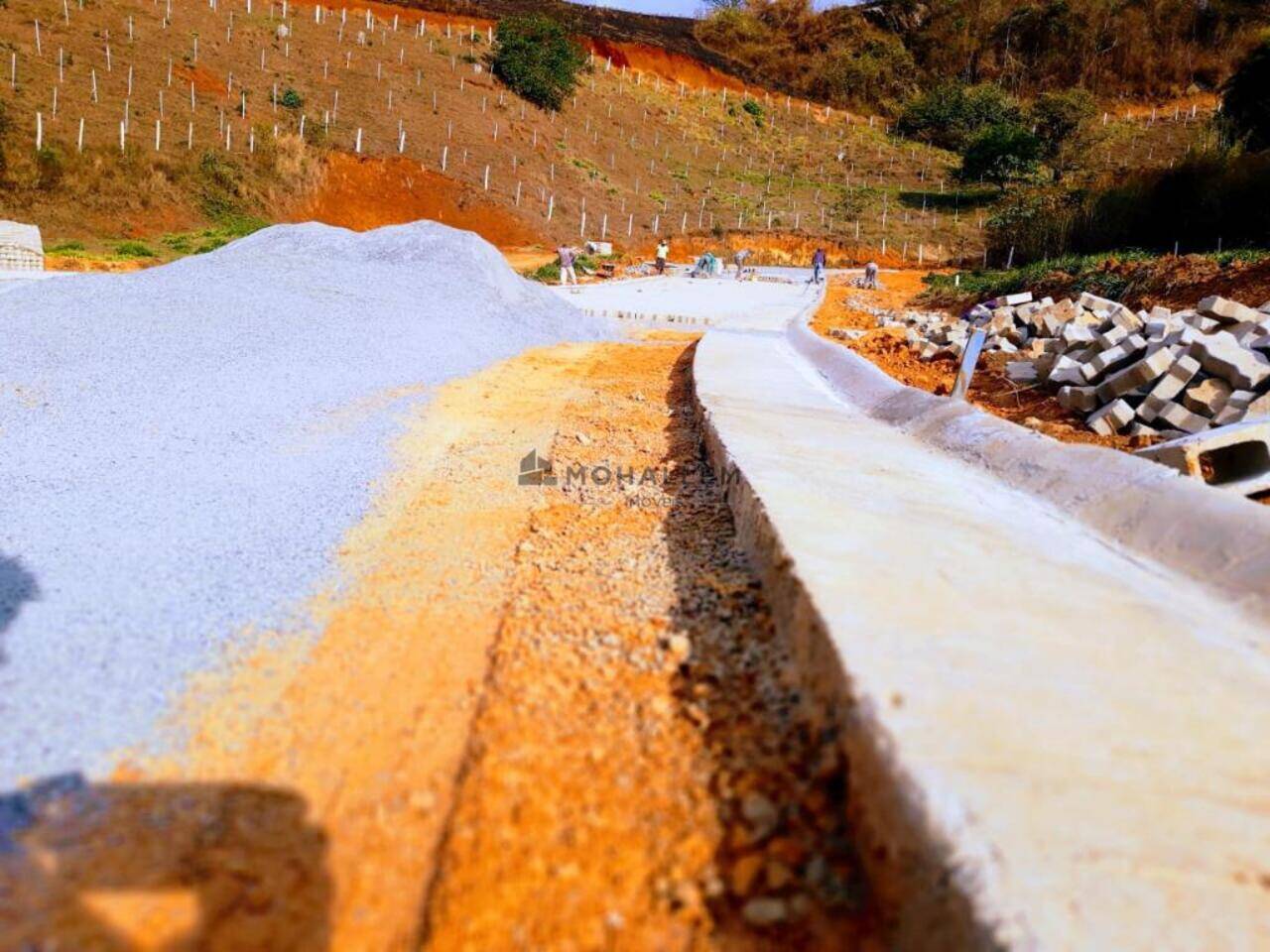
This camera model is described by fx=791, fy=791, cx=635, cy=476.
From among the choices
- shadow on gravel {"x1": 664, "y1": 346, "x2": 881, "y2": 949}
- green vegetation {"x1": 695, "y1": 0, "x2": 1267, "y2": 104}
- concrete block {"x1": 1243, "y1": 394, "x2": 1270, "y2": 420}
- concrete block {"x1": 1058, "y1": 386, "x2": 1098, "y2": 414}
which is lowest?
shadow on gravel {"x1": 664, "y1": 346, "x2": 881, "y2": 949}

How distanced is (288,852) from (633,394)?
19.8 feet

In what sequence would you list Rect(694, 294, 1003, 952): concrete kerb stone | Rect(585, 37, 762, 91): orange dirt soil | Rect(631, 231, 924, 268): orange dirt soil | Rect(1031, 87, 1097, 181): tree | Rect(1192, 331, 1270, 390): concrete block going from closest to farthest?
Rect(694, 294, 1003, 952): concrete kerb stone < Rect(1192, 331, 1270, 390): concrete block < Rect(631, 231, 924, 268): orange dirt soil < Rect(1031, 87, 1097, 181): tree < Rect(585, 37, 762, 91): orange dirt soil

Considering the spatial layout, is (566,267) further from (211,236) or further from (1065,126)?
(1065,126)

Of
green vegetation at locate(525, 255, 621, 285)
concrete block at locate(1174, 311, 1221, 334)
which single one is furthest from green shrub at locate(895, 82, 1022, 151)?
concrete block at locate(1174, 311, 1221, 334)

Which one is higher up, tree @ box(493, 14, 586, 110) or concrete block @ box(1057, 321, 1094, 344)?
tree @ box(493, 14, 586, 110)

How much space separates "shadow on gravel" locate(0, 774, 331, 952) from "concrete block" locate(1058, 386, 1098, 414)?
22.5 feet

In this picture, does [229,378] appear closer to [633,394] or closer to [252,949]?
[633,394]

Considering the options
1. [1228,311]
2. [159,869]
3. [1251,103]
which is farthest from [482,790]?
[1251,103]

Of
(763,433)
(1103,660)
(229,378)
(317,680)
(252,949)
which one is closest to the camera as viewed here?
(252,949)

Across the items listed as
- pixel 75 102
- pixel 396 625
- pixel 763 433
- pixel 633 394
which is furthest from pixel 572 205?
pixel 396 625

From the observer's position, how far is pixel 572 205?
31.5 metres

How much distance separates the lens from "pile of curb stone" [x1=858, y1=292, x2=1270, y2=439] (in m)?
5.75

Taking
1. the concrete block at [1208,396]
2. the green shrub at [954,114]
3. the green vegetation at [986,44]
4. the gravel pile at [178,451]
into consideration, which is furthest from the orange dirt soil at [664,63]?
the concrete block at [1208,396]

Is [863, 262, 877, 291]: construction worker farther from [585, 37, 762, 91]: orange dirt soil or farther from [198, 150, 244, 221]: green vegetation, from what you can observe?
[585, 37, 762, 91]: orange dirt soil
